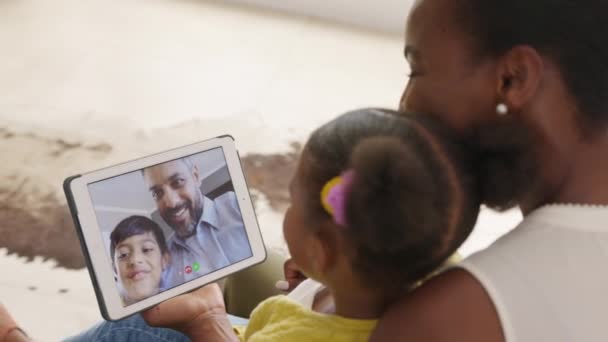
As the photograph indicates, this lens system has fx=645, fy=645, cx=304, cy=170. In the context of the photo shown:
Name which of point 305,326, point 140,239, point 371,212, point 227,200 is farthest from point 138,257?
point 371,212

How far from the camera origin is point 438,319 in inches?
18.0

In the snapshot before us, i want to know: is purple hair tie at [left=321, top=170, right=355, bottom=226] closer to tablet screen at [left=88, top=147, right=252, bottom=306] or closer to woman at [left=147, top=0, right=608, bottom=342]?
woman at [left=147, top=0, right=608, bottom=342]

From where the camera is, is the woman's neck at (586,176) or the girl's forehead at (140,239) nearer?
the woman's neck at (586,176)

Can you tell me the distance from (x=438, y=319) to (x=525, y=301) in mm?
64

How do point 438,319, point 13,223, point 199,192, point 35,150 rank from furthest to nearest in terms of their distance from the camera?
point 35,150
point 13,223
point 199,192
point 438,319

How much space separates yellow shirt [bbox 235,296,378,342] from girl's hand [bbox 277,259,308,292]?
140 mm

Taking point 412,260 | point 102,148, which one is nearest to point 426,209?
point 412,260

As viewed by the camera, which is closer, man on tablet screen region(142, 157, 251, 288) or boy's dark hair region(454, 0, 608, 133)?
boy's dark hair region(454, 0, 608, 133)

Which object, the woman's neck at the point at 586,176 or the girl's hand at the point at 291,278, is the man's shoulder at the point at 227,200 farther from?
the woman's neck at the point at 586,176

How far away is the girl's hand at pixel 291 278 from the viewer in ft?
2.54

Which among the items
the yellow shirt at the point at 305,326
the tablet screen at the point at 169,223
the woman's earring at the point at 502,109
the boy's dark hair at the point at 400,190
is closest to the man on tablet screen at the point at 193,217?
the tablet screen at the point at 169,223

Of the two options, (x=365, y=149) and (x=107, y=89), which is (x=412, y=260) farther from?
(x=107, y=89)

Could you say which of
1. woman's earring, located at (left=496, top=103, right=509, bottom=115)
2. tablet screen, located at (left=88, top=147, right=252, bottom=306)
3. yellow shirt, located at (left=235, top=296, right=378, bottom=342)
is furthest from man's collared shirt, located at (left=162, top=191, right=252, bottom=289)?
woman's earring, located at (left=496, top=103, right=509, bottom=115)

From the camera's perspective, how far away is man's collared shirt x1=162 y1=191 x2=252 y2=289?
75 cm
